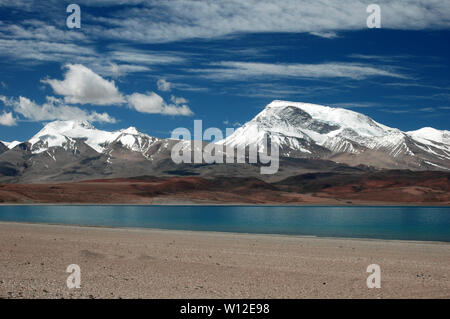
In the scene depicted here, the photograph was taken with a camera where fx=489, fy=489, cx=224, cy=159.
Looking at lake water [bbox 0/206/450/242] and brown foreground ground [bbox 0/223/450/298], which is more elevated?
brown foreground ground [bbox 0/223/450/298]

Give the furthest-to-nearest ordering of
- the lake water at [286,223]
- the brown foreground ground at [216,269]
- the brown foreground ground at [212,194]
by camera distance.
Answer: the brown foreground ground at [212,194], the lake water at [286,223], the brown foreground ground at [216,269]

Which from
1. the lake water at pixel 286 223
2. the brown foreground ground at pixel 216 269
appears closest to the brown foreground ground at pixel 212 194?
the lake water at pixel 286 223

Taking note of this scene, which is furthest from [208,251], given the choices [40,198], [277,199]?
[277,199]

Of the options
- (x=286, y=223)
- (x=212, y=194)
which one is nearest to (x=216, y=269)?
(x=286, y=223)

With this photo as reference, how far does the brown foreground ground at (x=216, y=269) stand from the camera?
1709 cm

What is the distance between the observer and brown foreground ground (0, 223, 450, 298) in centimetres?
1709

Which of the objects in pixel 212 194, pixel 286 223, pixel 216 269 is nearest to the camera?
pixel 216 269

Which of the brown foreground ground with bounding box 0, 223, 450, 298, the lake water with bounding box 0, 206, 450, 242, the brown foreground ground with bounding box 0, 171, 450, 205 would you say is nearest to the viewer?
the brown foreground ground with bounding box 0, 223, 450, 298

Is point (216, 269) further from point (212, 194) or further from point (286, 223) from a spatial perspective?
point (212, 194)

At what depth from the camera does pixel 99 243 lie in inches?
1303

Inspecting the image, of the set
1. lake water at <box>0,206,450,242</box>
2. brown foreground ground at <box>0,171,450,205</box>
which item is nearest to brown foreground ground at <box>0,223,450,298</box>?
lake water at <box>0,206,450,242</box>

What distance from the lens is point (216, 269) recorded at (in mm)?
22562

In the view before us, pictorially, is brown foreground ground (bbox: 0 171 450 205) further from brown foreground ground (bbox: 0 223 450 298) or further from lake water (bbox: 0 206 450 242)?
brown foreground ground (bbox: 0 223 450 298)

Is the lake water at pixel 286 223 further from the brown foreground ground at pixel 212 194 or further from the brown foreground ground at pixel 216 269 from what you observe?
the brown foreground ground at pixel 212 194
